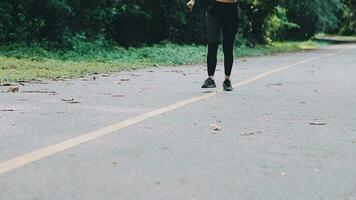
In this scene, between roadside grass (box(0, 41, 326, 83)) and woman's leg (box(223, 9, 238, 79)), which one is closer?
woman's leg (box(223, 9, 238, 79))

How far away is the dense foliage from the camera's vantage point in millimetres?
20516

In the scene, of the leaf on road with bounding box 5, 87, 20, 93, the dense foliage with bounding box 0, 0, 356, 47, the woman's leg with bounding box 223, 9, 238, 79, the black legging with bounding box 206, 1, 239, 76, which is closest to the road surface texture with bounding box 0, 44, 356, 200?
the leaf on road with bounding box 5, 87, 20, 93

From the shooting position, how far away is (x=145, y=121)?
6.71 metres

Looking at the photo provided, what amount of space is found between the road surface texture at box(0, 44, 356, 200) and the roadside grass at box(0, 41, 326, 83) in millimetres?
3373

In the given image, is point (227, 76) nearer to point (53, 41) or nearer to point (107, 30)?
point (53, 41)

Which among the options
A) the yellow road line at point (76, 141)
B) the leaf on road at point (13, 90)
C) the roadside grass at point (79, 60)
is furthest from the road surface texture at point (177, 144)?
the roadside grass at point (79, 60)

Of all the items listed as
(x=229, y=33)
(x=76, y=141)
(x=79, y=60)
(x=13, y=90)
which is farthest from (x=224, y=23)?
(x=79, y=60)

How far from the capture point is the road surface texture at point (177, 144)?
4.12m

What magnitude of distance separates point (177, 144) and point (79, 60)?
12305mm

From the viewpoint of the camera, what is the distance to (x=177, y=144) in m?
5.48

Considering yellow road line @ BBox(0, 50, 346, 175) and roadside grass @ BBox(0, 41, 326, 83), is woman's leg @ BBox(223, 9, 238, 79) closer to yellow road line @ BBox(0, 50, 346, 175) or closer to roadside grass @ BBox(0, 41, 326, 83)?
yellow road line @ BBox(0, 50, 346, 175)

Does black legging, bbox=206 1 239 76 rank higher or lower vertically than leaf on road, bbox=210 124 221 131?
higher

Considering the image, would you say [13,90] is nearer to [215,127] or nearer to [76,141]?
[215,127]

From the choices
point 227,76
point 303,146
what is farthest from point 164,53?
point 303,146
